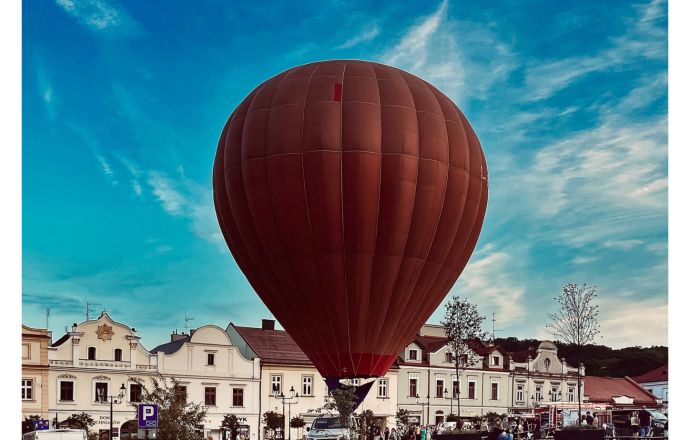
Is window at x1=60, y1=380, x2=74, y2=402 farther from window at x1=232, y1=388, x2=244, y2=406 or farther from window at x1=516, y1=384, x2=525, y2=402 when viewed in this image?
window at x1=516, y1=384, x2=525, y2=402

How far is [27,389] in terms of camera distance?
49.4m

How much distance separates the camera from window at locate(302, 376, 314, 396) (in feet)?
196

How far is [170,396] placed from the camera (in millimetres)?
26094

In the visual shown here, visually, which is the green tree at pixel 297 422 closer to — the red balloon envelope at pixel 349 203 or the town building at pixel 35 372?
the town building at pixel 35 372

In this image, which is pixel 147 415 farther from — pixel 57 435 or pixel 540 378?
pixel 540 378

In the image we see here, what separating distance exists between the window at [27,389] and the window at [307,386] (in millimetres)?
18075

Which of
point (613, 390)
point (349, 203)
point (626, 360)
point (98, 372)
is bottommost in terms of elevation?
point (613, 390)

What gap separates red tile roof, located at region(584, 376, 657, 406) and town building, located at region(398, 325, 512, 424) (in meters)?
11.2

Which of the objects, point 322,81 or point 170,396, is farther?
point 322,81

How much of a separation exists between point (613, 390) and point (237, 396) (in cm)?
3817

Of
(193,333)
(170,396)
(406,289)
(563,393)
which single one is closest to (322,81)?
(406,289)

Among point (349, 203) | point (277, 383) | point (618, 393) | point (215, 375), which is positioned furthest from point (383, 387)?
point (349, 203)

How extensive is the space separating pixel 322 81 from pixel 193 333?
2872 cm
